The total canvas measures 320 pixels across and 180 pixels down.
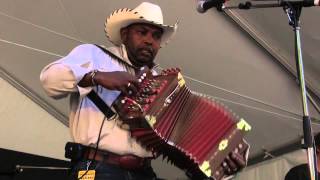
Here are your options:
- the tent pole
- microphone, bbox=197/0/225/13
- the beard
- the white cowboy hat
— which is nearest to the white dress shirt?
the beard

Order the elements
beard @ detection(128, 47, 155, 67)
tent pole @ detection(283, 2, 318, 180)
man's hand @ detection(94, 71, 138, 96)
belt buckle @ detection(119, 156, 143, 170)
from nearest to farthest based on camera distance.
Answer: tent pole @ detection(283, 2, 318, 180) < man's hand @ detection(94, 71, 138, 96) < belt buckle @ detection(119, 156, 143, 170) < beard @ detection(128, 47, 155, 67)

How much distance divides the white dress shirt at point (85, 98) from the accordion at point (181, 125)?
1.8 inches

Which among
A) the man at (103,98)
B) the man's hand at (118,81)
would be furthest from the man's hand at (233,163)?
the man's hand at (118,81)

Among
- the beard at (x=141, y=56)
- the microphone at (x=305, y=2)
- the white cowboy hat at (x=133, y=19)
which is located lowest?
the beard at (x=141, y=56)

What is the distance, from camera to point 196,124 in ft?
5.46

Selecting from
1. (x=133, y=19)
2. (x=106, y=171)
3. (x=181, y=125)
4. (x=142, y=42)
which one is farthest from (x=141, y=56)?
(x=106, y=171)

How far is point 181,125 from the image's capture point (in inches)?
64.1

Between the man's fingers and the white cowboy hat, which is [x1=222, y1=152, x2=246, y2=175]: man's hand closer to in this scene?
the man's fingers

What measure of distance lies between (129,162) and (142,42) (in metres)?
0.44

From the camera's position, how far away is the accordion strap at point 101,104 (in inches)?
61.6

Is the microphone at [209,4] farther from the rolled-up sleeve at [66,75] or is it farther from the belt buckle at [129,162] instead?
the belt buckle at [129,162]

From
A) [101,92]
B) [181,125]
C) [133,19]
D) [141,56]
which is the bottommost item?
[181,125]

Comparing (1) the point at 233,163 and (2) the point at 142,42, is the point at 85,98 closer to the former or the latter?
(2) the point at 142,42

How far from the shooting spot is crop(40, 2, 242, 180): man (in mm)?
1525
